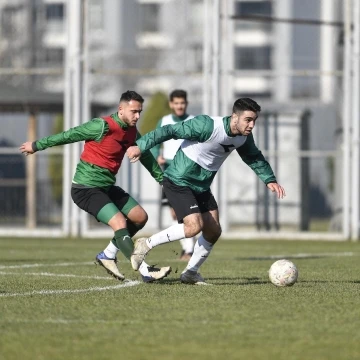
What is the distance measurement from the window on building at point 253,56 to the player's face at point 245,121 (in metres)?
41.4

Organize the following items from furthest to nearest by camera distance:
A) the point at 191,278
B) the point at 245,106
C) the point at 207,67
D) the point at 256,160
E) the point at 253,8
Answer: the point at 253,8
the point at 207,67
the point at 256,160
the point at 191,278
the point at 245,106

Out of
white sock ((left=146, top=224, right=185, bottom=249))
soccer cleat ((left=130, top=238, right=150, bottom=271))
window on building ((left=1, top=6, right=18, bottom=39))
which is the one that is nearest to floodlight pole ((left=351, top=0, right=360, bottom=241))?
white sock ((left=146, top=224, right=185, bottom=249))

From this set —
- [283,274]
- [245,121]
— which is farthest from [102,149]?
[283,274]

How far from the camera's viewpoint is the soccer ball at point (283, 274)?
31.4 ft

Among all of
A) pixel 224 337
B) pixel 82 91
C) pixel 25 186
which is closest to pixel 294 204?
pixel 82 91

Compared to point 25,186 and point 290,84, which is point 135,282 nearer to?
point 25,186

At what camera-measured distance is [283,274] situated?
377 inches

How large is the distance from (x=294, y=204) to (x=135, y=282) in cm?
1254

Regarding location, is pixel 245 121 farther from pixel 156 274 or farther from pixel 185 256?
pixel 185 256

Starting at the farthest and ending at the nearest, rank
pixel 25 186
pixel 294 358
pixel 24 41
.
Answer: pixel 24 41 < pixel 25 186 < pixel 294 358

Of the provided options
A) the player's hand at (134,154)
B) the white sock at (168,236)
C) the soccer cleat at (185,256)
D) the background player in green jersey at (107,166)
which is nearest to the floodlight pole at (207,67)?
the soccer cleat at (185,256)

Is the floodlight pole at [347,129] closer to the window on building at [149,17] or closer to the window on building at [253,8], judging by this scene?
the window on building at [149,17]

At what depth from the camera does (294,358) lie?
575cm

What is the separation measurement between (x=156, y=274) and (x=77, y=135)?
155 cm
